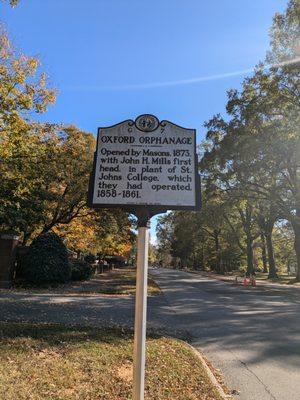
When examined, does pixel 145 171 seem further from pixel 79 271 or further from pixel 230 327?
pixel 79 271

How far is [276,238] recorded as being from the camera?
7462 centimetres

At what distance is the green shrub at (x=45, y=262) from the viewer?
70.3ft

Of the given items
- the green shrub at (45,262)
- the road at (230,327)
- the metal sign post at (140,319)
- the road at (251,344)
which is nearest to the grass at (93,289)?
the green shrub at (45,262)

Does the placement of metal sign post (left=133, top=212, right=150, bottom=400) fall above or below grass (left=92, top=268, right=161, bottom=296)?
below

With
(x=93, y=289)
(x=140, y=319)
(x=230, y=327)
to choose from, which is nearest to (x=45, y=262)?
(x=93, y=289)

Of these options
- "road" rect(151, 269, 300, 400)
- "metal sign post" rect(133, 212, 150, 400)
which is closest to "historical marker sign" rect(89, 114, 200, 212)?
"metal sign post" rect(133, 212, 150, 400)

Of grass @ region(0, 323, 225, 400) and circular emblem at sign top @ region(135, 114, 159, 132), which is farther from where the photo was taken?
grass @ region(0, 323, 225, 400)

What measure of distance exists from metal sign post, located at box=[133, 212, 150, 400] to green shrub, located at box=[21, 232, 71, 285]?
699 inches

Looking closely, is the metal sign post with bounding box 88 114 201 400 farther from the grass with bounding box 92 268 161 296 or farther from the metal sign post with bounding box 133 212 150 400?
the grass with bounding box 92 268 161 296

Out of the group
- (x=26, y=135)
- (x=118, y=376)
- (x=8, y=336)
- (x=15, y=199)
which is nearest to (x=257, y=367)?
(x=118, y=376)

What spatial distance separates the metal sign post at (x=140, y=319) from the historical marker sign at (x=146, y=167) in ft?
1.01

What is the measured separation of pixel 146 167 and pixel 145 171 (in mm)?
51

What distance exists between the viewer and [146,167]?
4.80 meters

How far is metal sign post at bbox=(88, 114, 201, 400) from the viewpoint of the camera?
466 cm
